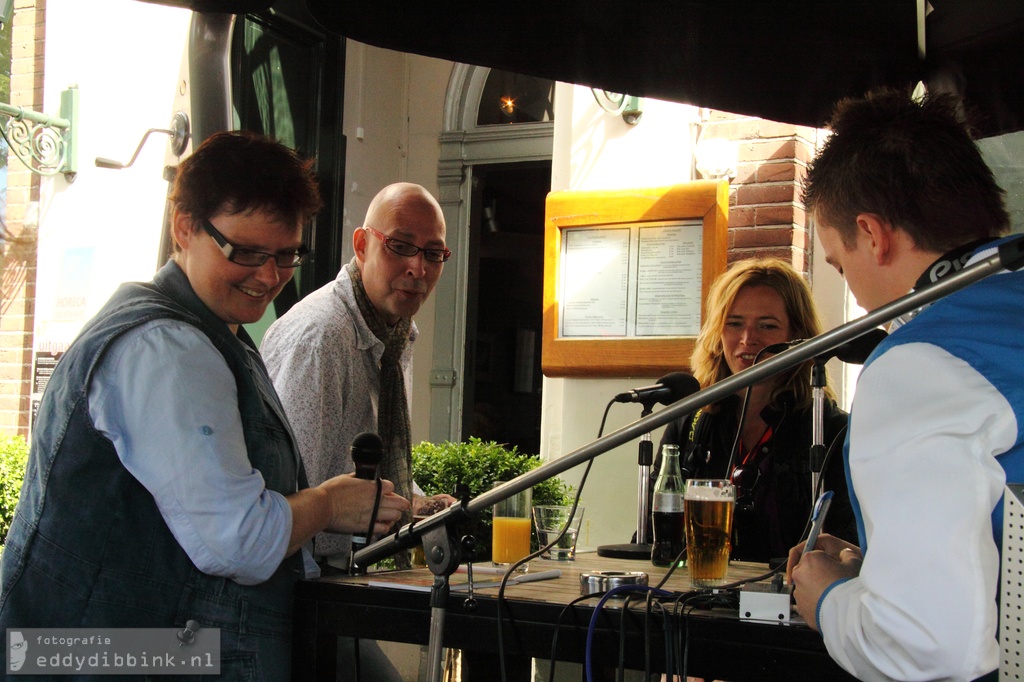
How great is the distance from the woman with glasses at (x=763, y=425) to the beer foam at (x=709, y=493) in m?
0.75

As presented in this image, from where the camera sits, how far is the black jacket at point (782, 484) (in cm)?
299

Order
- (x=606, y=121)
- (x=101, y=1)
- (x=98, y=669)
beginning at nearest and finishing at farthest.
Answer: (x=98, y=669)
(x=606, y=121)
(x=101, y=1)

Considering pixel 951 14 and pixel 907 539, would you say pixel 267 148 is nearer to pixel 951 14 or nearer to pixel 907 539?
pixel 907 539

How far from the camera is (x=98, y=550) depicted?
6.04 feet

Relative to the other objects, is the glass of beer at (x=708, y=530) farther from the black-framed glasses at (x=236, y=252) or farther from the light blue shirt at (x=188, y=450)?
the black-framed glasses at (x=236, y=252)

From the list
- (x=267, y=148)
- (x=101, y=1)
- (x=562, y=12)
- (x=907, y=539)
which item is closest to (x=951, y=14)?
(x=562, y=12)

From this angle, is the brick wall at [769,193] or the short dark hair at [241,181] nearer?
the short dark hair at [241,181]

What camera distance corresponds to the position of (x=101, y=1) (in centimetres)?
710

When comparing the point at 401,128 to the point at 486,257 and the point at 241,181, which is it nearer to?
the point at 486,257

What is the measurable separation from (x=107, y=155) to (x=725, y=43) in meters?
5.14

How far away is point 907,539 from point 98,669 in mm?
1318

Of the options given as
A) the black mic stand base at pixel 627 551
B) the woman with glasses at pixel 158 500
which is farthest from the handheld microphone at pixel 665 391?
the black mic stand base at pixel 627 551

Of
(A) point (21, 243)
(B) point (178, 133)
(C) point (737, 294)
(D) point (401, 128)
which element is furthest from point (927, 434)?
(D) point (401, 128)

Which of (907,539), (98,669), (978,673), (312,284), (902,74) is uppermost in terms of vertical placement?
(902,74)
